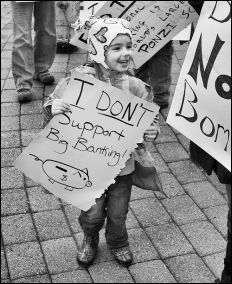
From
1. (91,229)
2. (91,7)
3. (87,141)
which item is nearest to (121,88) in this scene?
(87,141)

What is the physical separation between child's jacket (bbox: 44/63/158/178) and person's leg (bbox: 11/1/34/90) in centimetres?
242

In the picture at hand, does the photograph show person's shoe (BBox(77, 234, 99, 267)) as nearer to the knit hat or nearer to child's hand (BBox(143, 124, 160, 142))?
child's hand (BBox(143, 124, 160, 142))

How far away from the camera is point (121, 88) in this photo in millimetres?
2641

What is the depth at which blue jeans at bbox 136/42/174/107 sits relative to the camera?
4.68m

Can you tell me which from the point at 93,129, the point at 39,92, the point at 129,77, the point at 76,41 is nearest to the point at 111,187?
the point at 93,129

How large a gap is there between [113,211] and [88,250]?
32cm

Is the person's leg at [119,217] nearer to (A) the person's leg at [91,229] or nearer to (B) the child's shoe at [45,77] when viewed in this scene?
(A) the person's leg at [91,229]

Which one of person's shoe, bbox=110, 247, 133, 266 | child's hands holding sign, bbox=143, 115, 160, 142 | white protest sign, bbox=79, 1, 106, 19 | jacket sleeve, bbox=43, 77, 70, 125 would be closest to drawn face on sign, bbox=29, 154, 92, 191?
jacket sleeve, bbox=43, 77, 70, 125

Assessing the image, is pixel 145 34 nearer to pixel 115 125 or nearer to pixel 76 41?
pixel 76 41

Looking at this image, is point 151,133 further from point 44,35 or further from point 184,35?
point 44,35

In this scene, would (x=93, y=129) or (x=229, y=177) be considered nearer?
(x=229, y=177)

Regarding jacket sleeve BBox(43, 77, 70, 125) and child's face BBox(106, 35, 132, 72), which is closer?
child's face BBox(106, 35, 132, 72)

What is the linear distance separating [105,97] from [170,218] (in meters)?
1.21

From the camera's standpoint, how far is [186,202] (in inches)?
141
